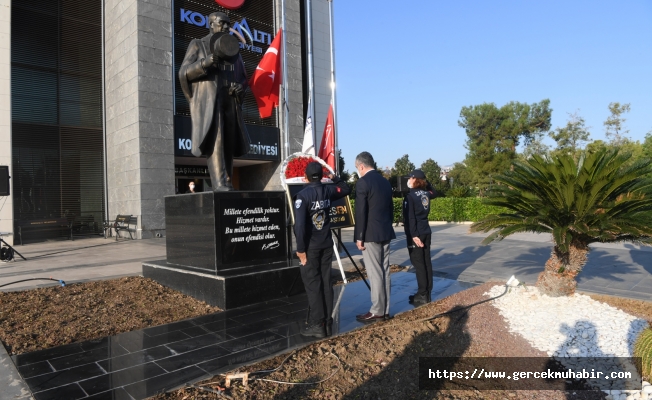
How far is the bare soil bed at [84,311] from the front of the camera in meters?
4.30

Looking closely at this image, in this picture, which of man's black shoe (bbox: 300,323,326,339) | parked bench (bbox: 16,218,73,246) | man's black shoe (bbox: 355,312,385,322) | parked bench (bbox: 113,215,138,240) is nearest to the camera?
man's black shoe (bbox: 300,323,326,339)

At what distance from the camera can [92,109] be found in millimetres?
16719

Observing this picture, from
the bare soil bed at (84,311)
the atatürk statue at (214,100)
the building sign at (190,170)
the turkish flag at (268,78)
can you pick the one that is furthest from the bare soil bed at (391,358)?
the building sign at (190,170)

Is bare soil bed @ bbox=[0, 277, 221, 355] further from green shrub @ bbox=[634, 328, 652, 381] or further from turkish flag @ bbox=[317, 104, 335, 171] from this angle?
turkish flag @ bbox=[317, 104, 335, 171]

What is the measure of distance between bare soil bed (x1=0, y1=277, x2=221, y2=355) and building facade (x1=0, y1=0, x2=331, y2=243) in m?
9.35

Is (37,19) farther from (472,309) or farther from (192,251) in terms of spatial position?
(472,309)

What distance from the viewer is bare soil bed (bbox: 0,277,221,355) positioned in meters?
→ 4.30

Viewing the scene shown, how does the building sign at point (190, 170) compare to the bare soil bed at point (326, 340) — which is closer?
the bare soil bed at point (326, 340)

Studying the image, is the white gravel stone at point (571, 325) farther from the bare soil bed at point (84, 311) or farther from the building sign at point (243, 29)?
the building sign at point (243, 29)

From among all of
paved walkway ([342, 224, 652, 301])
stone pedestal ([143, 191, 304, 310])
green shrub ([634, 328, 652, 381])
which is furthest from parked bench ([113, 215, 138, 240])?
green shrub ([634, 328, 652, 381])

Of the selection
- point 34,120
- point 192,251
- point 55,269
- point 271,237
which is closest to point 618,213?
point 271,237

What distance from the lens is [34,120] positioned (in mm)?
15211

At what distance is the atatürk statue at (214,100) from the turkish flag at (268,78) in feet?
16.0

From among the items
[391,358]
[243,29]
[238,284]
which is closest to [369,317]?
[391,358]
